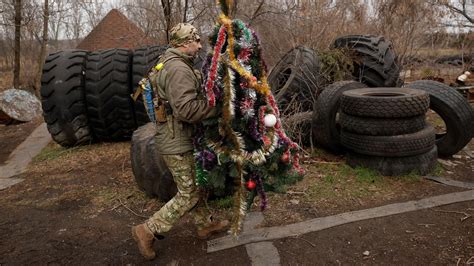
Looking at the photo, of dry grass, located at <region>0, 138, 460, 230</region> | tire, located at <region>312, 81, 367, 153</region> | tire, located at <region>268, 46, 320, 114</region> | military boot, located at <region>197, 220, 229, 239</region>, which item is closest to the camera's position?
military boot, located at <region>197, 220, 229, 239</region>

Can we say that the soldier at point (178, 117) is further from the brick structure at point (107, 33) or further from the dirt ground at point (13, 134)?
the brick structure at point (107, 33)

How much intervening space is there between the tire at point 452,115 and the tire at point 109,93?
4419mm

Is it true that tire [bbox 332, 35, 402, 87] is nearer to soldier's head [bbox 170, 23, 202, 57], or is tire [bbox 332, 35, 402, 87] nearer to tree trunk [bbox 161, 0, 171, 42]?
tree trunk [bbox 161, 0, 171, 42]

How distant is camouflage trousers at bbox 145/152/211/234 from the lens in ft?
9.23

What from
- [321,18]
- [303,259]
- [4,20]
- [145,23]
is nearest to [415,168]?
[303,259]

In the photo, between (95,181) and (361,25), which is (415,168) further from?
(361,25)

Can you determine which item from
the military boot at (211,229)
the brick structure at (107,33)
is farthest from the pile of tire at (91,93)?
the brick structure at (107,33)

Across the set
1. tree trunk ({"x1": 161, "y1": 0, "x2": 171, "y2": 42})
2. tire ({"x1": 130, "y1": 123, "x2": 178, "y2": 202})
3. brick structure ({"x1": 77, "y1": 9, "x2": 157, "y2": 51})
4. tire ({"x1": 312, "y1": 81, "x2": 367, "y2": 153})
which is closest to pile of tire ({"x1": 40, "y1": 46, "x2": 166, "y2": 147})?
tree trunk ({"x1": 161, "y1": 0, "x2": 171, "y2": 42})

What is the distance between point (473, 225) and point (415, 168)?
115 cm

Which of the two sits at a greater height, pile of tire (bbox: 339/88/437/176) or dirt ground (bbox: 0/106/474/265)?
pile of tire (bbox: 339/88/437/176)

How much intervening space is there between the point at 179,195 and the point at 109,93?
350 cm

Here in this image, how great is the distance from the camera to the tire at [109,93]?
5.78m

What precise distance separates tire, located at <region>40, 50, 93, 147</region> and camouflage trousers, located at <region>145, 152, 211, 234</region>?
357 cm

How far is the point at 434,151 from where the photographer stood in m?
4.45
